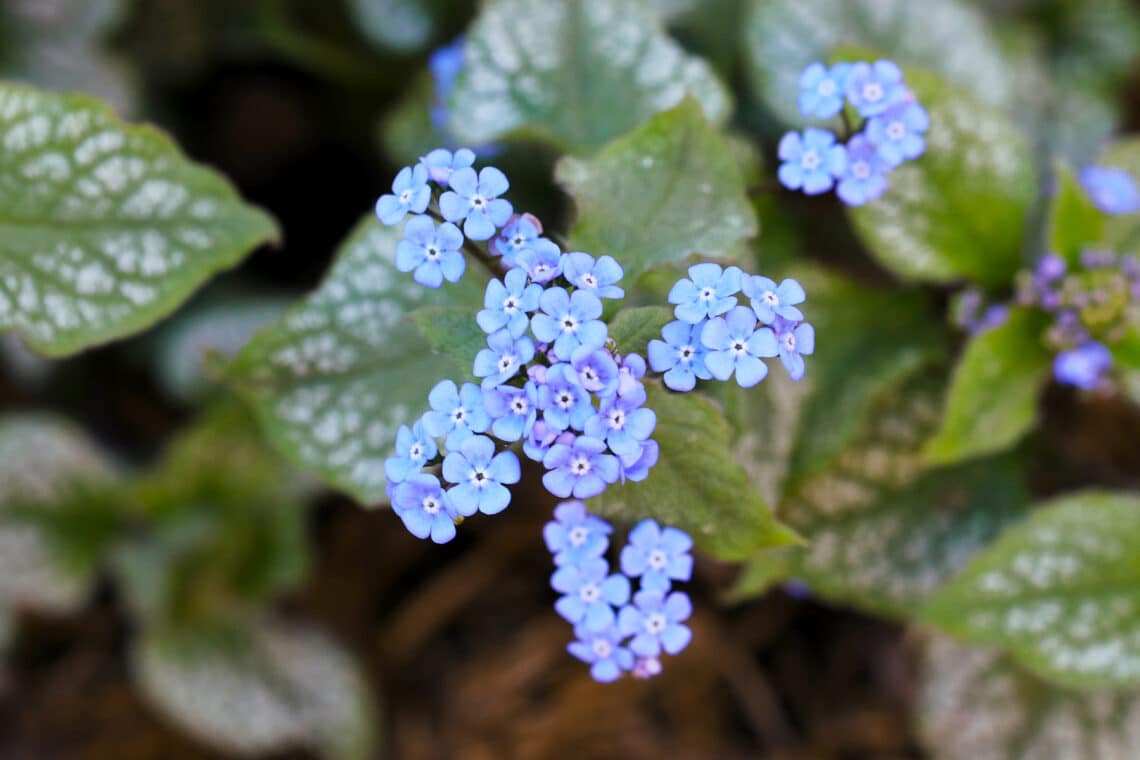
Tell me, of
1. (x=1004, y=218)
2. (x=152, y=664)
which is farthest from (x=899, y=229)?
(x=152, y=664)

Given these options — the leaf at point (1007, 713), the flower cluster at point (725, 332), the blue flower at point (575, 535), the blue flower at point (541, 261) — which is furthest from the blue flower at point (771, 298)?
the leaf at point (1007, 713)

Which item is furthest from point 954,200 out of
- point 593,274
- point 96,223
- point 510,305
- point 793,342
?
point 96,223

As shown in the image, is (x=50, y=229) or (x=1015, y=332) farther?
(x=1015, y=332)

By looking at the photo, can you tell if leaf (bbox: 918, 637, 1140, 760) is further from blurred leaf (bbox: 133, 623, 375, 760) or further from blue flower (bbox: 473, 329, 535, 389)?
blue flower (bbox: 473, 329, 535, 389)

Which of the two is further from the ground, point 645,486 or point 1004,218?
point 1004,218

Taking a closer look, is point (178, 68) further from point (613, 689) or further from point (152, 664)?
point (613, 689)

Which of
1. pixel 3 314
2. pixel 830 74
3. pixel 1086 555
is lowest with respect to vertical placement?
pixel 3 314

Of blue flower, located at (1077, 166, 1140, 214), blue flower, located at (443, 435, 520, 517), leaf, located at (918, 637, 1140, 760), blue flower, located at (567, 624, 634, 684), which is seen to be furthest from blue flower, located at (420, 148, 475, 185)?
leaf, located at (918, 637, 1140, 760)

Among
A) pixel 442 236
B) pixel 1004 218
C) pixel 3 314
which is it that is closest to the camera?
pixel 442 236
